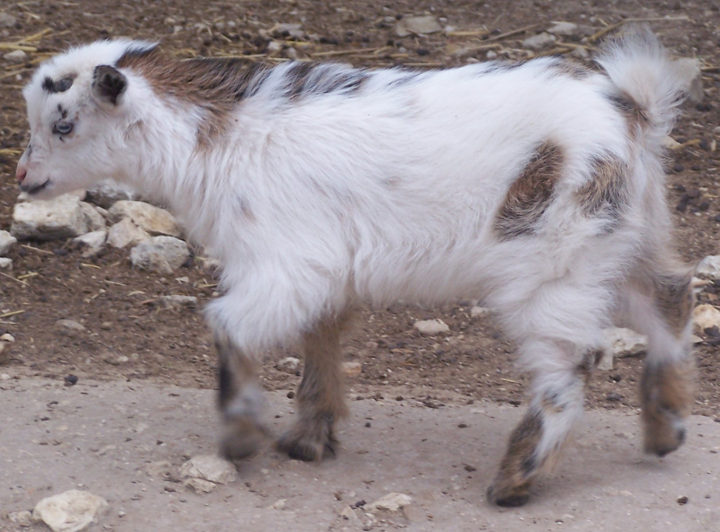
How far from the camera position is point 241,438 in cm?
398

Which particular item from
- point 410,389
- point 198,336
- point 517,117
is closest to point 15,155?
point 198,336

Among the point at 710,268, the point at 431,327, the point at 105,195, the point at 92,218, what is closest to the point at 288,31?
the point at 105,195

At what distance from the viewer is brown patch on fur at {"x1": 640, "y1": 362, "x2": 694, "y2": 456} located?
13.6ft

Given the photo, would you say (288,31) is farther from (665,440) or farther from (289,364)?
(665,440)

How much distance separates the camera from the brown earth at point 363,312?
16.5 ft

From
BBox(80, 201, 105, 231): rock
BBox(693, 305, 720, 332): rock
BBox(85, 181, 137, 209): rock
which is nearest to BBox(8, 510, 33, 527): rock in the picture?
BBox(80, 201, 105, 231): rock

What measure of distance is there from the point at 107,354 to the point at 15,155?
194 centimetres

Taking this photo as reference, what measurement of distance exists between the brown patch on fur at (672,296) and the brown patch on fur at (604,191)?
50 cm

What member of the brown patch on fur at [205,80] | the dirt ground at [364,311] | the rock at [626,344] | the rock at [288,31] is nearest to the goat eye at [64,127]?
the brown patch on fur at [205,80]

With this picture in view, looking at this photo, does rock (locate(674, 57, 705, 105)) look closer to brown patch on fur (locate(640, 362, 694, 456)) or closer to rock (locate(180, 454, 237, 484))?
brown patch on fur (locate(640, 362, 694, 456))

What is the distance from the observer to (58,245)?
19.3 feet

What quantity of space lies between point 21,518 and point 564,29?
553 cm

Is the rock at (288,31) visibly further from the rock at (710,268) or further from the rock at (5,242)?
the rock at (710,268)

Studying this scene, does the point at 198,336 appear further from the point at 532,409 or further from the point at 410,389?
the point at 532,409
